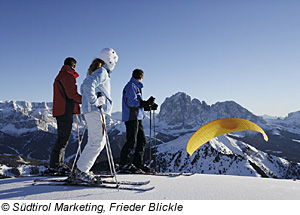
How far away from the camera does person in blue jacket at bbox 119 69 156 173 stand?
276 inches

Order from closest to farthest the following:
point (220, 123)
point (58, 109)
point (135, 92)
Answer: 1. point (58, 109)
2. point (135, 92)
3. point (220, 123)

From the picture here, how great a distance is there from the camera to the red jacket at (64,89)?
588 centimetres

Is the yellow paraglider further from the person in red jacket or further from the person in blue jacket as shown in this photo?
the person in red jacket

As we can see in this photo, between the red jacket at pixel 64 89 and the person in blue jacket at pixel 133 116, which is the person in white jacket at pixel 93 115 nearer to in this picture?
the red jacket at pixel 64 89

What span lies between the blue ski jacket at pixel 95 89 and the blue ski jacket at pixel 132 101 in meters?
1.71

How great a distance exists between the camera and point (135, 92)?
708 centimetres

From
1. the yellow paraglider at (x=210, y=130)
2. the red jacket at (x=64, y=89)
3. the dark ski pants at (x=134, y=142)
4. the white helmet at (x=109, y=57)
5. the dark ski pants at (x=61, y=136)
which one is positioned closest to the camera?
the white helmet at (x=109, y=57)

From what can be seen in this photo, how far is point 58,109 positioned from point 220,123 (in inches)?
218

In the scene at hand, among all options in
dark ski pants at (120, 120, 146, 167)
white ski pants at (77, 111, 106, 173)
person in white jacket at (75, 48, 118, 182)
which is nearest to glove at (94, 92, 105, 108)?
person in white jacket at (75, 48, 118, 182)

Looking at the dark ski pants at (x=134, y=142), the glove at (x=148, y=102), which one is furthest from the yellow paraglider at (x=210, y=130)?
the glove at (x=148, y=102)

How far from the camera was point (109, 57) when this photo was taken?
5.37 metres
